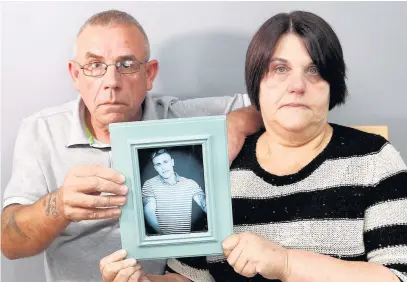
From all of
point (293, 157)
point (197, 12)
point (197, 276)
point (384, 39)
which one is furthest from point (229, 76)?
point (197, 276)

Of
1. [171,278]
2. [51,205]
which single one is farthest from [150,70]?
[171,278]

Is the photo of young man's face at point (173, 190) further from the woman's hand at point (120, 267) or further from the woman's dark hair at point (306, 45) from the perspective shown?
the woman's dark hair at point (306, 45)

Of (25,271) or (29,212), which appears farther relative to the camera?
(25,271)

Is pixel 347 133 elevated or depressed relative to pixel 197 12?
depressed

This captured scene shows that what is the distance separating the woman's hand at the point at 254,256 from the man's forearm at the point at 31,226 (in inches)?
16.0

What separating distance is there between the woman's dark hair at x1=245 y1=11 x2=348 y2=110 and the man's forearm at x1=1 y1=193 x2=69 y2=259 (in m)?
0.52

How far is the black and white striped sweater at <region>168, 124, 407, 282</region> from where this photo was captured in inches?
43.3

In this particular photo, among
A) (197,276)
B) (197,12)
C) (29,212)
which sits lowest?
(197,276)

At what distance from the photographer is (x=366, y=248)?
3.73 ft

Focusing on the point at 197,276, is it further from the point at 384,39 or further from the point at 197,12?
the point at 384,39

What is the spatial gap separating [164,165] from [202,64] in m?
0.76

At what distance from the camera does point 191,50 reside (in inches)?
69.1

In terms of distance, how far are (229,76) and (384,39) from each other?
50 centimetres

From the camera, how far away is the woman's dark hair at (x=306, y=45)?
3.75 feet
